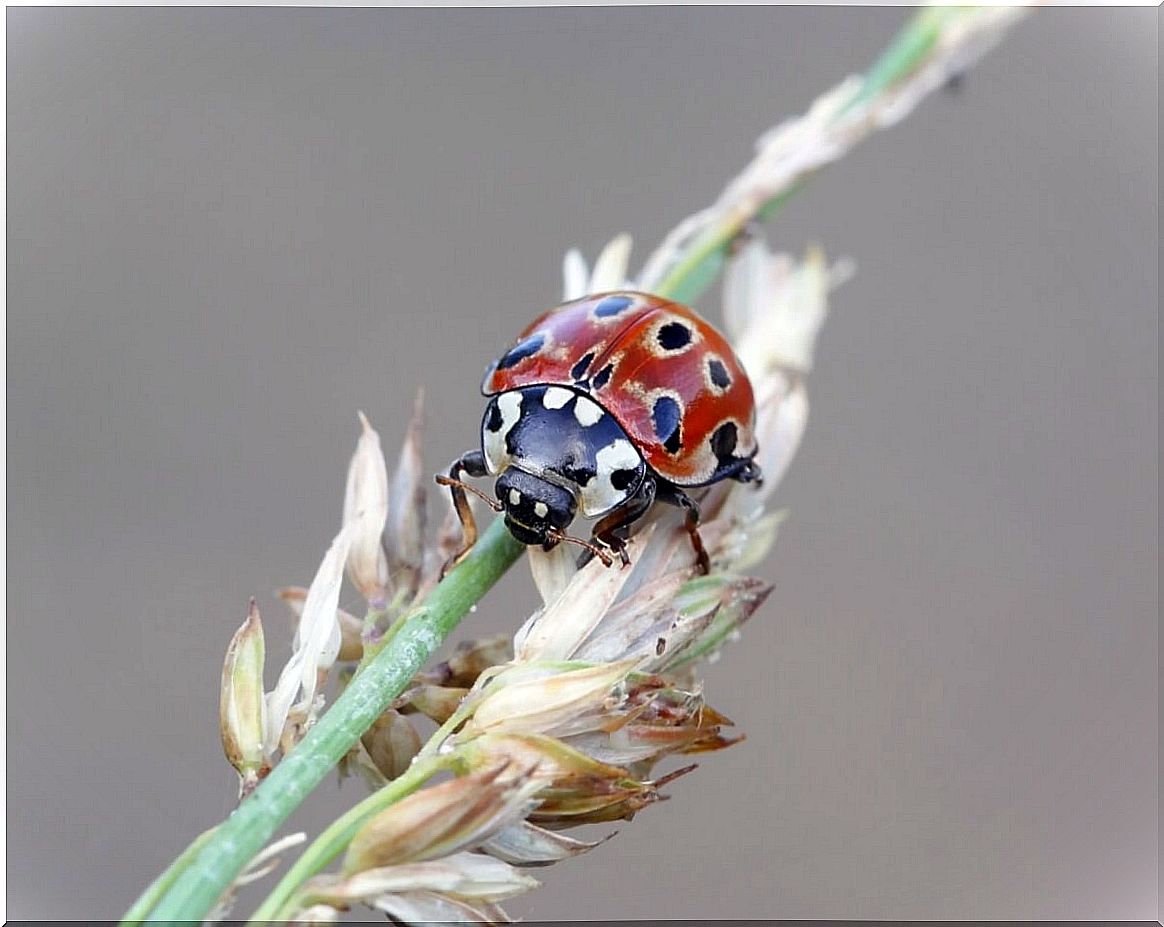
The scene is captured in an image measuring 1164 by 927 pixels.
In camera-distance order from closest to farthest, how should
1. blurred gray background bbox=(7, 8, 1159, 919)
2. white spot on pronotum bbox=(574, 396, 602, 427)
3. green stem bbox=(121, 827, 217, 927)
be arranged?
1. green stem bbox=(121, 827, 217, 927)
2. white spot on pronotum bbox=(574, 396, 602, 427)
3. blurred gray background bbox=(7, 8, 1159, 919)

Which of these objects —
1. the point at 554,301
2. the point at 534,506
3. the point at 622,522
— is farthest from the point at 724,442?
the point at 554,301

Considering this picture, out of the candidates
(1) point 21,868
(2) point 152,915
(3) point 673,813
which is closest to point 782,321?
(2) point 152,915

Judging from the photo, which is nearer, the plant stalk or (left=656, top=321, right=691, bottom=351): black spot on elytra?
the plant stalk

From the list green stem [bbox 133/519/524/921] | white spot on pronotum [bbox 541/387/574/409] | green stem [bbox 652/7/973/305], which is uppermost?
green stem [bbox 652/7/973/305]

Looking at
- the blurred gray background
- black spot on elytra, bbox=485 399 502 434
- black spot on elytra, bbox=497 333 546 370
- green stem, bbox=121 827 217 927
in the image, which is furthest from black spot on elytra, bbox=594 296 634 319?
the blurred gray background

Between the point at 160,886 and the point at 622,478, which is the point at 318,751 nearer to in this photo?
the point at 160,886

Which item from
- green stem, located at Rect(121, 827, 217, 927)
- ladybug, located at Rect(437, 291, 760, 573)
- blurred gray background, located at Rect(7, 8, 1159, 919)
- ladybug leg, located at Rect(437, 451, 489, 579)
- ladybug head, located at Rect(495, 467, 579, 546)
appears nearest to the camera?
green stem, located at Rect(121, 827, 217, 927)

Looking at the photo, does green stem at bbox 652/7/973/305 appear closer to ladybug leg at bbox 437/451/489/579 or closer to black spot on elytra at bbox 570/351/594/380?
black spot on elytra at bbox 570/351/594/380

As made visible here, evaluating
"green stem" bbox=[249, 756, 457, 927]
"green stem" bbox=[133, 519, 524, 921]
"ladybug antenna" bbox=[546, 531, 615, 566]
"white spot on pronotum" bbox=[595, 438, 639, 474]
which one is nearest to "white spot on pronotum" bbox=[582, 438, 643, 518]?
"white spot on pronotum" bbox=[595, 438, 639, 474]

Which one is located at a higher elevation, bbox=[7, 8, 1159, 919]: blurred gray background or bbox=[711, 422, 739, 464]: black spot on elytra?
bbox=[7, 8, 1159, 919]: blurred gray background
